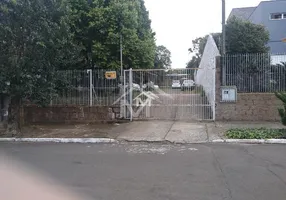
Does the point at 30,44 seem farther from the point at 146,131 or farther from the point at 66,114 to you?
the point at 146,131

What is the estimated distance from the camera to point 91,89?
45.6 ft

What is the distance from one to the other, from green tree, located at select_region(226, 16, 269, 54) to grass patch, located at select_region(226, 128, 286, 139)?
12.0 meters

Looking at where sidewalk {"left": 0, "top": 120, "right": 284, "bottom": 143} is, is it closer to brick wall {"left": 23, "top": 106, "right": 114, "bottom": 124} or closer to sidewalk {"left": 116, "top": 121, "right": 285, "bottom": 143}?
sidewalk {"left": 116, "top": 121, "right": 285, "bottom": 143}

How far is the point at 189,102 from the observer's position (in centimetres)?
1392

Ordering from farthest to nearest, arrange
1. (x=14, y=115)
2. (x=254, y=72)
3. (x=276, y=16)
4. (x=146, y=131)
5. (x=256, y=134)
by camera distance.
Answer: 1. (x=276, y=16)
2. (x=254, y=72)
3. (x=14, y=115)
4. (x=146, y=131)
5. (x=256, y=134)

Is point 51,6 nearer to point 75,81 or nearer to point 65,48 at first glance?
point 65,48

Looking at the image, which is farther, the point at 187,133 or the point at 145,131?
the point at 145,131

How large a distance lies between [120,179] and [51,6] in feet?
25.9

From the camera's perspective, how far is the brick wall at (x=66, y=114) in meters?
13.8

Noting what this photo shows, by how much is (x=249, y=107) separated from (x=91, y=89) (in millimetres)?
6535

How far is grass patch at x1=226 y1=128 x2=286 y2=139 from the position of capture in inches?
409

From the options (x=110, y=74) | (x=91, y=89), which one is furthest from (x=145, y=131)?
(x=91, y=89)

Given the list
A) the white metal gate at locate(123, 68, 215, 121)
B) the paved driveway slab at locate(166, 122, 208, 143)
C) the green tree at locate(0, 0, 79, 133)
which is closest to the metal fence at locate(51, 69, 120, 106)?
the white metal gate at locate(123, 68, 215, 121)

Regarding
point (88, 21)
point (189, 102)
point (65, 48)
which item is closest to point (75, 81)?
point (65, 48)
